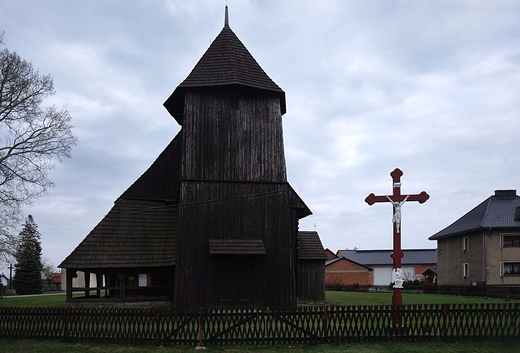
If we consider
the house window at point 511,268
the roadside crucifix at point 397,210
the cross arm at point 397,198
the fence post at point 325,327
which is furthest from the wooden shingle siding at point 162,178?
the house window at point 511,268

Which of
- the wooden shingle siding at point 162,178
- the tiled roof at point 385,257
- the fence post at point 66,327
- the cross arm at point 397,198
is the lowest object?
the tiled roof at point 385,257

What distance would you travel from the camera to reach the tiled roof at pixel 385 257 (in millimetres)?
69250

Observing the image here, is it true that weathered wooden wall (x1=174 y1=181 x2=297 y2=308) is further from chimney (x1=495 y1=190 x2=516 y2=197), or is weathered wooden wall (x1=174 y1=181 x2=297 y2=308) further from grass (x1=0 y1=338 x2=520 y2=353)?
chimney (x1=495 y1=190 x2=516 y2=197)

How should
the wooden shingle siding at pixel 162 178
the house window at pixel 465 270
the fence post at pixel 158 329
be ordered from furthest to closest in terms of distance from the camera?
1. the house window at pixel 465 270
2. the wooden shingle siding at pixel 162 178
3. the fence post at pixel 158 329

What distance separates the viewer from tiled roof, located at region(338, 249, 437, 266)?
2726 inches

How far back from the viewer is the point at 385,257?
7038 centimetres

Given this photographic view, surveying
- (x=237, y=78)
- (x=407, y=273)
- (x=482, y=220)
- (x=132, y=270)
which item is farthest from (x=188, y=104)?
(x=407, y=273)

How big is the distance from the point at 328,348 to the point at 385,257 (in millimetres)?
60905

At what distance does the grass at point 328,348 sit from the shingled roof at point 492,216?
26.8 metres

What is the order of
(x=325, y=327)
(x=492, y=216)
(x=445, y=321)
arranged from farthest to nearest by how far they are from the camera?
(x=492, y=216) < (x=445, y=321) < (x=325, y=327)

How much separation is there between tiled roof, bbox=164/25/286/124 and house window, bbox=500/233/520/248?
2473 centimetres

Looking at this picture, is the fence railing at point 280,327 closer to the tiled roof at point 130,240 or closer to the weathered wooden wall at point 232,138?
the tiled roof at point 130,240

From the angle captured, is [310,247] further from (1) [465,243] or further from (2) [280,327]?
(1) [465,243]

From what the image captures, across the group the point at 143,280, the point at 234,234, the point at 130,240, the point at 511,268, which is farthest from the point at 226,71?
the point at 511,268
